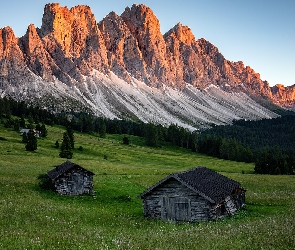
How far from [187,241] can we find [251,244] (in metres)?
3.16

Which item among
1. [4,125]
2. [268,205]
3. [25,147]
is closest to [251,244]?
[268,205]

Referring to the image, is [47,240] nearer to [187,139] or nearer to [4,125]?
[4,125]

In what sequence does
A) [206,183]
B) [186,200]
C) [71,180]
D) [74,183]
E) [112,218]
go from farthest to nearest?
1. [74,183]
2. [71,180]
3. [206,183]
4. [186,200]
5. [112,218]

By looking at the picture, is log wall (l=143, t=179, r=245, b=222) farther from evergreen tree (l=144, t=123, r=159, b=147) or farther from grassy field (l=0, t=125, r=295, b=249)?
evergreen tree (l=144, t=123, r=159, b=147)

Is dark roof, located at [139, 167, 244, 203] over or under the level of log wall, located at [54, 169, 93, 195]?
over

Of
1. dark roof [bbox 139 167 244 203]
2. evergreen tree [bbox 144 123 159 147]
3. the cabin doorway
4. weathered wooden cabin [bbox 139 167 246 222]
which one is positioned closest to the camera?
weathered wooden cabin [bbox 139 167 246 222]

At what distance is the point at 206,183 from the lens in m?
34.7

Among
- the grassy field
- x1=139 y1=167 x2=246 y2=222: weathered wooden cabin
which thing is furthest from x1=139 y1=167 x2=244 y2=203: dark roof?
the grassy field

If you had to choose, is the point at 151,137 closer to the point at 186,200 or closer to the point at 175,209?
the point at 175,209

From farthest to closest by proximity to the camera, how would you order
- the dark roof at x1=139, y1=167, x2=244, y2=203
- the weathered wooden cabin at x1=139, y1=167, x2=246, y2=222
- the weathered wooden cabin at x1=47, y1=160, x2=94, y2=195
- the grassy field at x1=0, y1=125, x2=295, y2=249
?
the weathered wooden cabin at x1=47, y1=160, x2=94, y2=195 → the dark roof at x1=139, y1=167, x2=244, y2=203 → the weathered wooden cabin at x1=139, y1=167, x2=246, y2=222 → the grassy field at x1=0, y1=125, x2=295, y2=249

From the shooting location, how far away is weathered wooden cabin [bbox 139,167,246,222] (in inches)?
1219

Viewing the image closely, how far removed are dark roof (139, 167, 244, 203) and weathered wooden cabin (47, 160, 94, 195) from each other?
16.0 metres

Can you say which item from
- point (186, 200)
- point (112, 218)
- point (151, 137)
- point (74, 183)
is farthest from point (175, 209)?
point (151, 137)

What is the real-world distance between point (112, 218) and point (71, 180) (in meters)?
19.3
